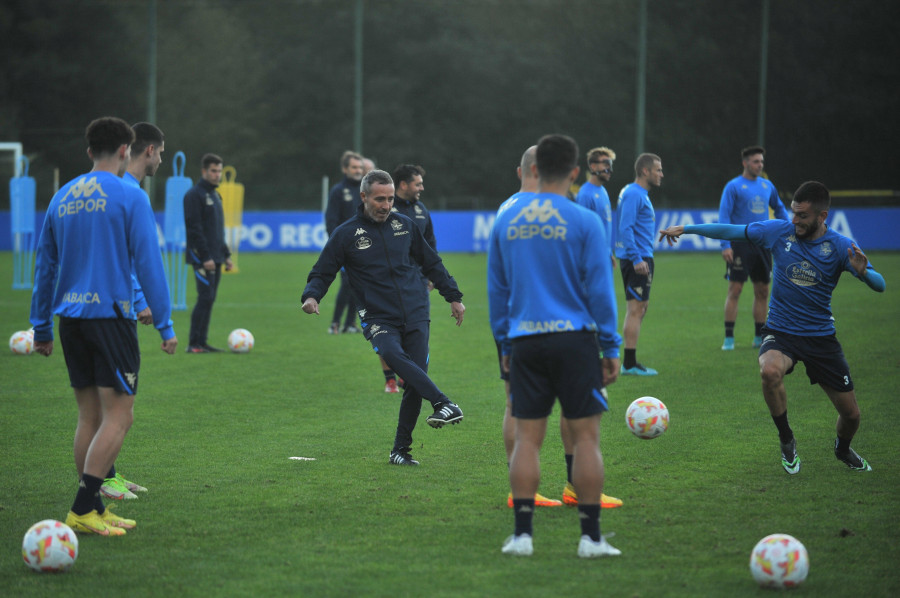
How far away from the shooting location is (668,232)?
7.00 m

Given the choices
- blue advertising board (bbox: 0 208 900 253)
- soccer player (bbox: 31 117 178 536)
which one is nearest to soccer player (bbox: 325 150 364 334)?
soccer player (bbox: 31 117 178 536)

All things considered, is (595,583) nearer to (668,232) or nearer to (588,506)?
(588,506)

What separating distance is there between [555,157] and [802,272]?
7.95 feet

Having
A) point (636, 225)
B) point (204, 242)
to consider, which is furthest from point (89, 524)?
point (204, 242)

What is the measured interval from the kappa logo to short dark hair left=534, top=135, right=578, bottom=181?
0.14 m

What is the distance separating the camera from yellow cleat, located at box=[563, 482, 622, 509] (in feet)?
19.1

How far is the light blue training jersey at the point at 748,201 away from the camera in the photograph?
39.1ft

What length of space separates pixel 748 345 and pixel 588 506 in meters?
8.12

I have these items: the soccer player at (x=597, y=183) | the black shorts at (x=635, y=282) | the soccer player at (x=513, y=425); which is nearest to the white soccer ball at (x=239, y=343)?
the soccer player at (x=597, y=183)

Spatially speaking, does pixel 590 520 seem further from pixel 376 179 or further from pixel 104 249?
pixel 376 179

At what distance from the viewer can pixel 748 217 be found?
11953 mm

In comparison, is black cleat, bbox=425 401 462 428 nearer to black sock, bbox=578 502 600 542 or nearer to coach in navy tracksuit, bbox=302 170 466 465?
coach in navy tracksuit, bbox=302 170 466 465

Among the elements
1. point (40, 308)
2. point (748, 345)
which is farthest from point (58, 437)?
point (748, 345)

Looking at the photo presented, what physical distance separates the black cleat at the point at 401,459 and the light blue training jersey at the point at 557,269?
2.26 metres
